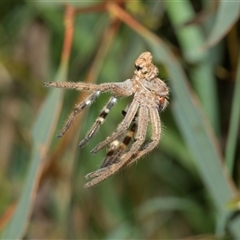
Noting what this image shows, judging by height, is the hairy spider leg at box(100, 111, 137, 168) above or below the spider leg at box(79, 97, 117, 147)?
below

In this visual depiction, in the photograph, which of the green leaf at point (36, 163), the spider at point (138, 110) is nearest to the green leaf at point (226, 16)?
the spider at point (138, 110)

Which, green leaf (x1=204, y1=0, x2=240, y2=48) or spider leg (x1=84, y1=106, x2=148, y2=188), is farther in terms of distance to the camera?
green leaf (x1=204, y1=0, x2=240, y2=48)

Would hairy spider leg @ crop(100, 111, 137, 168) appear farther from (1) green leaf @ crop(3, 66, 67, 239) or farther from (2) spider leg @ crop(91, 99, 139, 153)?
(1) green leaf @ crop(3, 66, 67, 239)

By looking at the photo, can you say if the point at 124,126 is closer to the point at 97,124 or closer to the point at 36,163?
the point at 97,124

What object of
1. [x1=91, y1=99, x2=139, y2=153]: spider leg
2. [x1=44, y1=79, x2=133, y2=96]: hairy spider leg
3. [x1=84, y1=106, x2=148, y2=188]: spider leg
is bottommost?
[x1=84, y1=106, x2=148, y2=188]: spider leg

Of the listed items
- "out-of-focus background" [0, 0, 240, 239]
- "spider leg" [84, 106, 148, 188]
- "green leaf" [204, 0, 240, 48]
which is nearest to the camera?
"spider leg" [84, 106, 148, 188]

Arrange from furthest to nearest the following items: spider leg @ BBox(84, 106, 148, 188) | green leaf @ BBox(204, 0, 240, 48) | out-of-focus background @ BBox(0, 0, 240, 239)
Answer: out-of-focus background @ BBox(0, 0, 240, 239)
green leaf @ BBox(204, 0, 240, 48)
spider leg @ BBox(84, 106, 148, 188)

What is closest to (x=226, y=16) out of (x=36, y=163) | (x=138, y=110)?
(x=138, y=110)

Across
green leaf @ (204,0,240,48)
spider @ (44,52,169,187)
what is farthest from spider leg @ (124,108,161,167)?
green leaf @ (204,0,240,48)

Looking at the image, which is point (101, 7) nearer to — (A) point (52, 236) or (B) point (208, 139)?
(B) point (208, 139)
